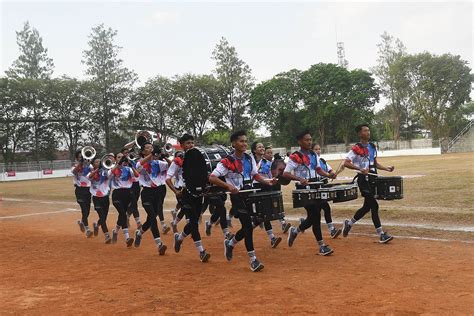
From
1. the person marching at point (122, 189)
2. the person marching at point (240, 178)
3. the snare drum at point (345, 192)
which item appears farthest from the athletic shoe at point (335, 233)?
the person marching at point (122, 189)

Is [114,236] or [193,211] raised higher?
[193,211]

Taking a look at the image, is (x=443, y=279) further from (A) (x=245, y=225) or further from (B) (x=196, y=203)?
(B) (x=196, y=203)

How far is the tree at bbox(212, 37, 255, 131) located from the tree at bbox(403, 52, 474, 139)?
22191mm

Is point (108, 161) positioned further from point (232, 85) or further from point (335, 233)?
point (232, 85)

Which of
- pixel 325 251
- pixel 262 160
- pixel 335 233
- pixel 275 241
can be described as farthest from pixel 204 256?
pixel 262 160

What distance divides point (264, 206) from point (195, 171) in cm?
153

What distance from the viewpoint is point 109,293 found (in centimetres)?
604

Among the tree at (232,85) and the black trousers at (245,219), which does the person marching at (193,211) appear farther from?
the tree at (232,85)

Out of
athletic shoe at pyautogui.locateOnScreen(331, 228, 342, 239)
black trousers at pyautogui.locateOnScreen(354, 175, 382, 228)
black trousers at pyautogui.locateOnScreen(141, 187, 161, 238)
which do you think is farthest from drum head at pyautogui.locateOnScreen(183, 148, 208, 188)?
athletic shoe at pyautogui.locateOnScreen(331, 228, 342, 239)

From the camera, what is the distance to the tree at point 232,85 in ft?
208

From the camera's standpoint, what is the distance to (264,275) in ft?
21.6

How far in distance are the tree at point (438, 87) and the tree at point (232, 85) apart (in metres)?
22.2

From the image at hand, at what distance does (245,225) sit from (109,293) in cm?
221

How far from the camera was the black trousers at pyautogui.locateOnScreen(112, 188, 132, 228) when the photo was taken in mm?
10055
